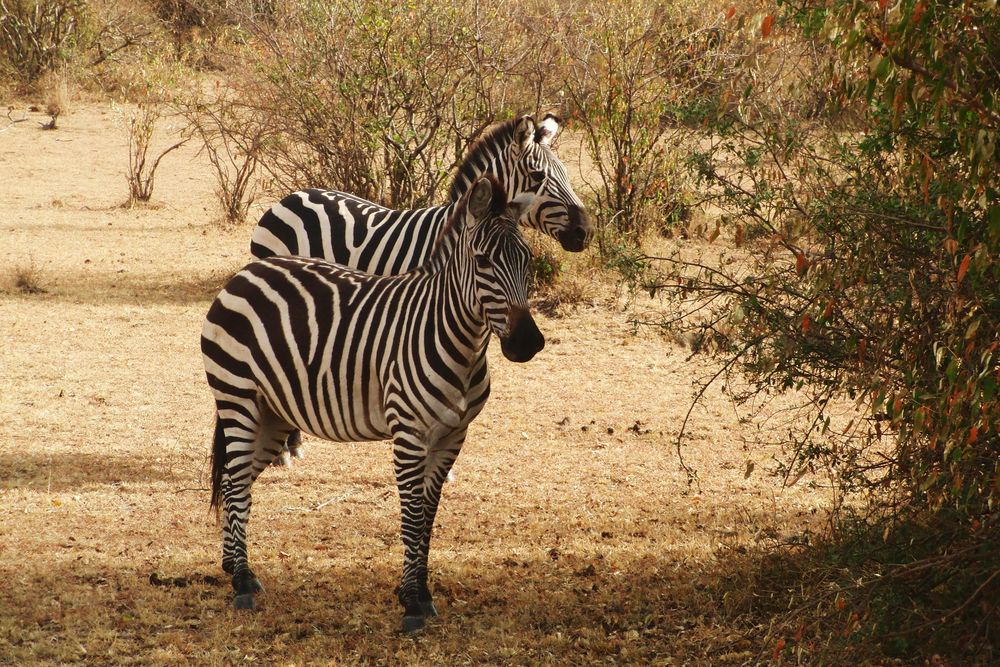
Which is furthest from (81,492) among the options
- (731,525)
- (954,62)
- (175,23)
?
(175,23)

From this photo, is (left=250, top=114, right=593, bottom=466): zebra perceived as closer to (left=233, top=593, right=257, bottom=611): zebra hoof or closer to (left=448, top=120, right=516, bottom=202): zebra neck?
(left=448, top=120, right=516, bottom=202): zebra neck

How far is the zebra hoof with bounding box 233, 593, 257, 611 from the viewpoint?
525cm

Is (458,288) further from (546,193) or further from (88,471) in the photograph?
(88,471)

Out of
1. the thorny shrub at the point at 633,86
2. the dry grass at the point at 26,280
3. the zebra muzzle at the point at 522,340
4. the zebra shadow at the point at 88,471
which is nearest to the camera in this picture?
the zebra muzzle at the point at 522,340

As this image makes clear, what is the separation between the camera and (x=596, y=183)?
14633 mm

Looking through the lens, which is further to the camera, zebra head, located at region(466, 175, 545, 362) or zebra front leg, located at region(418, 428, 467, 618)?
zebra front leg, located at region(418, 428, 467, 618)

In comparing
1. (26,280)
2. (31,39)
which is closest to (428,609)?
(26,280)

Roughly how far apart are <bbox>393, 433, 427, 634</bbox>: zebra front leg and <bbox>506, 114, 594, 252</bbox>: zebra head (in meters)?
2.98

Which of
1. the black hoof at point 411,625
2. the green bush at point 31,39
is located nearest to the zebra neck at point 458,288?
the black hoof at point 411,625

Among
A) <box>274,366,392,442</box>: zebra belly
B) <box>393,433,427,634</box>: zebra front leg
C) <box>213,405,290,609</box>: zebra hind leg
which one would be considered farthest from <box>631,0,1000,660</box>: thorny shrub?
<box>213,405,290,609</box>: zebra hind leg

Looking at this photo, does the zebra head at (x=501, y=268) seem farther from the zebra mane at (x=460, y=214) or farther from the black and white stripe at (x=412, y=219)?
the black and white stripe at (x=412, y=219)

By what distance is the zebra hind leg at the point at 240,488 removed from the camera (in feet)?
17.5

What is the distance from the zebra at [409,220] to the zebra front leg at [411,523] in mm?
2598

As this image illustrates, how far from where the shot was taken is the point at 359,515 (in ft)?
21.8
